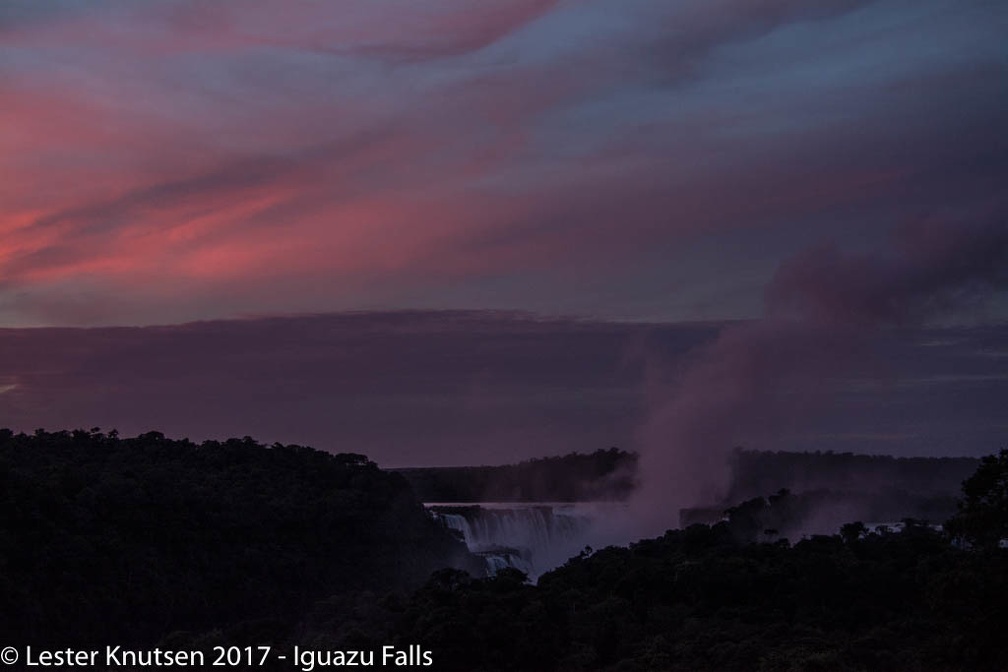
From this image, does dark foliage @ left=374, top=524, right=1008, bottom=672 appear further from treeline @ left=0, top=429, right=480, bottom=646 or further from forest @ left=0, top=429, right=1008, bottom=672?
treeline @ left=0, top=429, right=480, bottom=646

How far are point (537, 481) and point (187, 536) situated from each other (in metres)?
68.0

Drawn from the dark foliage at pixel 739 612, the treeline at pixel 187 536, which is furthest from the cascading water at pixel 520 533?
the dark foliage at pixel 739 612

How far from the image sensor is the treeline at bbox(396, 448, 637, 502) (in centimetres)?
10731

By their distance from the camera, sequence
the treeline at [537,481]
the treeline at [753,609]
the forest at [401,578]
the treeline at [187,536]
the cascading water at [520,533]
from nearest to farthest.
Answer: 1. the treeline at [753,609]
2. the forest at [401,578]
3. the treeline at [187,536]
4. the cascading water at [520,533]
5. the treeline at [537,481]

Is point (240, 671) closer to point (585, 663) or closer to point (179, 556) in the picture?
point (585, 663)

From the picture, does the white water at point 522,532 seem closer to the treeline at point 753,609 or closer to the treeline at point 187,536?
the treeline at point 187,536

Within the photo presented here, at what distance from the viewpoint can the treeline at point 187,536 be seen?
4466 cm

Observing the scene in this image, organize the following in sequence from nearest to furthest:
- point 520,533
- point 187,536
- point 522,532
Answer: point 187,536
point 520,533
point 522,532

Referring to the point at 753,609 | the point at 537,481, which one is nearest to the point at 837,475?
the point at 537,481

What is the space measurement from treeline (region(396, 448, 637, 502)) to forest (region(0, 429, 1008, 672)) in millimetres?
39796

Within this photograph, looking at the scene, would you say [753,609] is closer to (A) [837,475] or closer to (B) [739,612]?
(B) [739,612]

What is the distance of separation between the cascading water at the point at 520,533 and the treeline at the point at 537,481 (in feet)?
65.7

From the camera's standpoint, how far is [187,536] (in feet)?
170

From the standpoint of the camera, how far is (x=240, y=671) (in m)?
33.2
